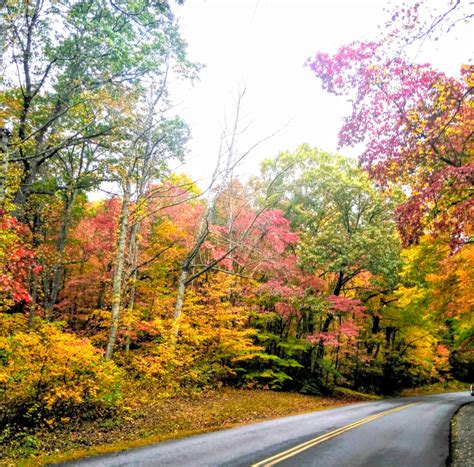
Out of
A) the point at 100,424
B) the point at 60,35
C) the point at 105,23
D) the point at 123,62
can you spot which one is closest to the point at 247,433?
the point at 100,424

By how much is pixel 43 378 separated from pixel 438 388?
133ft

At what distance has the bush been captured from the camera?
26.7 feet

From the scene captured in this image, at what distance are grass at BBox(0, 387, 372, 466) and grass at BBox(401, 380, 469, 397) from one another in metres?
20.9

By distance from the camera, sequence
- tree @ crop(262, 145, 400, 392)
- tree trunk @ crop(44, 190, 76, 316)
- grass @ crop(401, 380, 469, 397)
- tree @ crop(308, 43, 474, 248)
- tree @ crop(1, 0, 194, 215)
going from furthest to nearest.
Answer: grass @ crop(401, 380, 469, 397)
tree @ crop(262, 145, 400, 392)
tree trunk @ crop(44, 190, 76, 316)
tree @ crop(1, 0, 194, 215)
tree @ crop(308, 43, 474, 248)

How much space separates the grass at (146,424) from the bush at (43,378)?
0.52 metres

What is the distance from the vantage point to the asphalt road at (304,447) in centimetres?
681

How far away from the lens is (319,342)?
2019 cm

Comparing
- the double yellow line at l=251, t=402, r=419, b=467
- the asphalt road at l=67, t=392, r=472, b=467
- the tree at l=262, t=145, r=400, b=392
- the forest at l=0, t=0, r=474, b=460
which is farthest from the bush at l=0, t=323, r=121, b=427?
the tree at l=262, t=145, r=400, b=392

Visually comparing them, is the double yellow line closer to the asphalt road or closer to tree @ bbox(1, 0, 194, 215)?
the asphalt road

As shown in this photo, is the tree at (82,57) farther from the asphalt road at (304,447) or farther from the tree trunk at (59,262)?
the asphalt road at (304,447)

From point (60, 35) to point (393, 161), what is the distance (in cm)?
1057

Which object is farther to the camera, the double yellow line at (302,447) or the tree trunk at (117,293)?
the tree trunk at (117,293)

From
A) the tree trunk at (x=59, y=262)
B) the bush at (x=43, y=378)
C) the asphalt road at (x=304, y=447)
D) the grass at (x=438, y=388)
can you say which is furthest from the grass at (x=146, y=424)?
the grass at (x=438, y=388)

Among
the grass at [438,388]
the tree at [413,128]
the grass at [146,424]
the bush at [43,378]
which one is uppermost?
the tree at [413,128]
